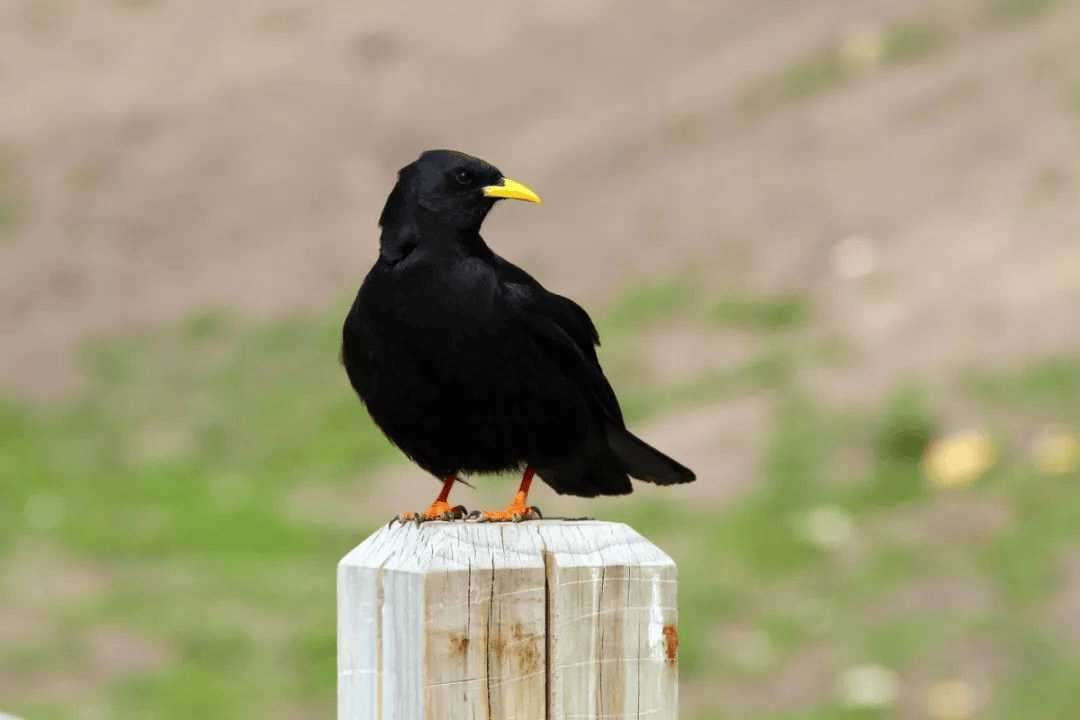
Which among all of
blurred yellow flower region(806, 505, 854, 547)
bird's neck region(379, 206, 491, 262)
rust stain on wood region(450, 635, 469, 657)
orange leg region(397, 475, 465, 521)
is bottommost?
rust stain on wood region(450, 635, 469, 657)

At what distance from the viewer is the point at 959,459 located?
10492 mm

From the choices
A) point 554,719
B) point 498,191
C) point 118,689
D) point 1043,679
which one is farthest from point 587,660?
point 118,689

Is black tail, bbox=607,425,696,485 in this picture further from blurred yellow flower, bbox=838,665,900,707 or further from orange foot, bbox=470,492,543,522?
blurred yellow flower, bbox=838,665,900,707

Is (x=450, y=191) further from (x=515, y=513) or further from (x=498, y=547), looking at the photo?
(x=498, y=547)

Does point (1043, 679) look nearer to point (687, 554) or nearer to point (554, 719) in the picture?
point (687, 554)

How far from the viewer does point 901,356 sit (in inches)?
472

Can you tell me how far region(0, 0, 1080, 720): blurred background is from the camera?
367 inches

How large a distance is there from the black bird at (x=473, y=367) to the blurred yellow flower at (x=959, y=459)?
22.8 feet

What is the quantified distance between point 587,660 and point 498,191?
186 centimetres

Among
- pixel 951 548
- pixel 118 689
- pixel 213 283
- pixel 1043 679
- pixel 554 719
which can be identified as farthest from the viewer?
pixel 213 283

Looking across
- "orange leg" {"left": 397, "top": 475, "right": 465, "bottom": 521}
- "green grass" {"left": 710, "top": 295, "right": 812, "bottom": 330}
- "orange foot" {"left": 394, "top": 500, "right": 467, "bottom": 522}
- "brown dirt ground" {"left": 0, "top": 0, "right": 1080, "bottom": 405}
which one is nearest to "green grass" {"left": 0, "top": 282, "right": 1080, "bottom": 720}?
"green grass" {"left": 710, "top": 295, "right": 812, "bottom": 330}

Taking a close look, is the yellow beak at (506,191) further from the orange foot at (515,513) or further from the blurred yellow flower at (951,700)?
the blurred yellow flower at (951,700)

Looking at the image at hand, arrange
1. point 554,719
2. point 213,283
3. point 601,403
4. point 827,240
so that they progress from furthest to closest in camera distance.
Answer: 1. point 213,283
2. point 827,240
3. point 601,403
4. point 554,719

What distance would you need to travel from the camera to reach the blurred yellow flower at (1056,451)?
10125 millimetres
